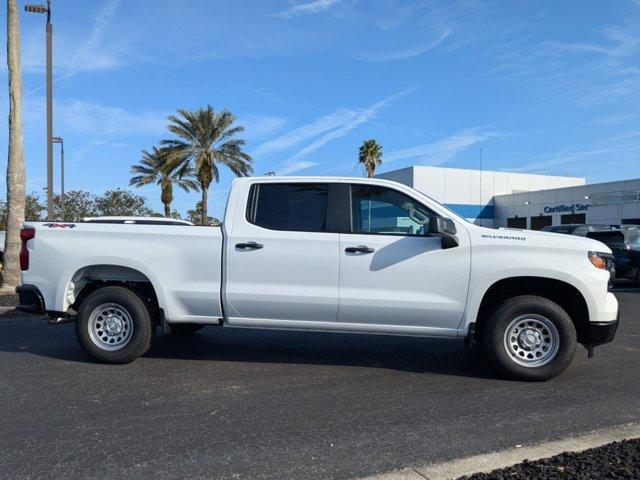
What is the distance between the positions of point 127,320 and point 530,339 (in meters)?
4.14

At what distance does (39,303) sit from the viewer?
618cm

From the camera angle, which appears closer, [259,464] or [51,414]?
[259,464]

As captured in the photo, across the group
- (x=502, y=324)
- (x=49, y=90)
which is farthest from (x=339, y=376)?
(x=49, y=90)

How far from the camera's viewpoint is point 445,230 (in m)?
5.34

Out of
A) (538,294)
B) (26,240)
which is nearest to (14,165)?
(26,240)

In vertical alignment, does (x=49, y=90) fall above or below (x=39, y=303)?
above

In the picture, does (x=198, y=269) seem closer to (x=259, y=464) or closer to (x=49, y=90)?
(x=259, y=464)

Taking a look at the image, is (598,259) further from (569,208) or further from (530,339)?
(569,208)

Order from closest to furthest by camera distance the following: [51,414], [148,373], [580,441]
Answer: [580,441]
[51,414]
[148,373]

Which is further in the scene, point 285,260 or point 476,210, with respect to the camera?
point 476,210

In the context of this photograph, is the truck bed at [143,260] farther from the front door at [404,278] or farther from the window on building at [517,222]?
the window on building at [517,222]

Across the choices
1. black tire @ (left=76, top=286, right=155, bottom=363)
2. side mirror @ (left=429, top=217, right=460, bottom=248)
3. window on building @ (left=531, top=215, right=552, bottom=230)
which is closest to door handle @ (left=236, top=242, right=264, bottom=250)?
black tire @ (left=76, top=286, right=155, bottom=363)

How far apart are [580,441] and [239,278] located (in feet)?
11.0

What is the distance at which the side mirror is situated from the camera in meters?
5.30
